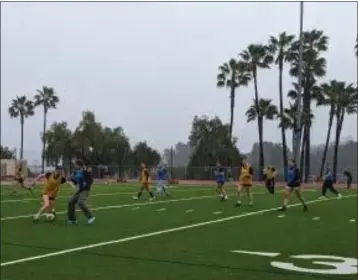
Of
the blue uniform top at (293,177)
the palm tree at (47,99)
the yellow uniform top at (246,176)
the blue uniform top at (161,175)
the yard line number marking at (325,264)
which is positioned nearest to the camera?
the yard line number marking at (325,264)

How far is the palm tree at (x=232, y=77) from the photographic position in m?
73.7

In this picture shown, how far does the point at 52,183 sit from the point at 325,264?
8.60 metres

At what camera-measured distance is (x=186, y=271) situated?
9312 millimetres

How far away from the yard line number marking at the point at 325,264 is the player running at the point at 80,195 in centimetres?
567

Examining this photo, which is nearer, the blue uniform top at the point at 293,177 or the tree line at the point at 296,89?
the blue uniform top at the point at 293,177

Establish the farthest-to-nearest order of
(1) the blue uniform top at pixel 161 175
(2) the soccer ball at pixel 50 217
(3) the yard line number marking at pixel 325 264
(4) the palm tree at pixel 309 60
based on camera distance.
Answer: (4) the palm tree at pixel 309 60, (1) the blue uniform top at pixel 161 175, (2) the soccer ball at pixel 50 217, (3) the yard line number marking at pixel 325 264

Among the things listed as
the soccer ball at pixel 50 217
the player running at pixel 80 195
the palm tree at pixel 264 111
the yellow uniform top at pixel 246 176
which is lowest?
the soccer ball at pixel 50 217

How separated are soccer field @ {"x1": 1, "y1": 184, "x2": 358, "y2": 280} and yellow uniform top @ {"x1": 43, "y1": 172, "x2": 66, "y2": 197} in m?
0.75

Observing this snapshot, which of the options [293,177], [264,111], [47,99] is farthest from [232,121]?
[293,177]

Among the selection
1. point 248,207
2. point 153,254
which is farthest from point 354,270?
point 248,207

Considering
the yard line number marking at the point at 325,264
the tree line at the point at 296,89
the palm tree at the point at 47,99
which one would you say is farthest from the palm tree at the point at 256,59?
the yard line number marking at the point at 325,264

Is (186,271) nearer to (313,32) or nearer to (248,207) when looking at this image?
(248,207)

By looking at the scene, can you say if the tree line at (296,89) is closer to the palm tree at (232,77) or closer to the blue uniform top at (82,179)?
the palm tree at (232,77)

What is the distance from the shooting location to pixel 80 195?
15.9 metres
